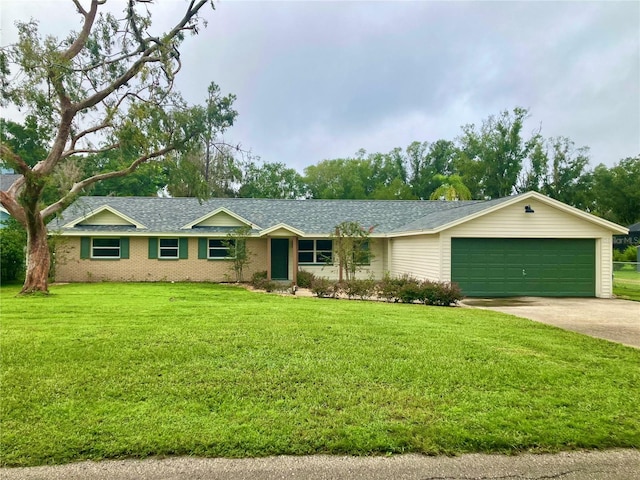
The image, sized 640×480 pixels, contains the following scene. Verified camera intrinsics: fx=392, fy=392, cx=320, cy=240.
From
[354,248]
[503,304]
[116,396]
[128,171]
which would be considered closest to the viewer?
[116,396]

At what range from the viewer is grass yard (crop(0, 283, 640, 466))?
11.1 ft

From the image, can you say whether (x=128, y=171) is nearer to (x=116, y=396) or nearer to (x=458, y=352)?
(x=116, y=396)

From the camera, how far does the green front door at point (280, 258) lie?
19.5m

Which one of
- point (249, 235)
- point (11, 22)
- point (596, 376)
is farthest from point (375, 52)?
point (596, 376)

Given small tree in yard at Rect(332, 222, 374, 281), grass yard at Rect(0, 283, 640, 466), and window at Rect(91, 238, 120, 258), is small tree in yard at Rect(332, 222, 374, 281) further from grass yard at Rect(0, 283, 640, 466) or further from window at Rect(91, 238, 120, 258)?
Answer: window at Rect(91, 238, 120, 258)

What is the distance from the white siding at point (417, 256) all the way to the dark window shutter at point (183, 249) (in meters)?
10.0

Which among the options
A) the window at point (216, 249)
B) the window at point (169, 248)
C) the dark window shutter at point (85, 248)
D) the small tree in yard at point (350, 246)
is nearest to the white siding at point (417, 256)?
the small tree in yard at point (350, 246)

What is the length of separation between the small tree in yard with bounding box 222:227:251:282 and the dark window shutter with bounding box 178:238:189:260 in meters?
2.01

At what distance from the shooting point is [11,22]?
1320 cm

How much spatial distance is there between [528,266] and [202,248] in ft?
46.5

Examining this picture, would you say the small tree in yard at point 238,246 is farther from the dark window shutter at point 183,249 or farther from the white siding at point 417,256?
the white siding at point 417,256

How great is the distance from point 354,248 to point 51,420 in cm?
1357

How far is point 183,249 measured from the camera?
61.8 ft

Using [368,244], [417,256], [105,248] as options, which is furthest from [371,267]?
[105,248]
